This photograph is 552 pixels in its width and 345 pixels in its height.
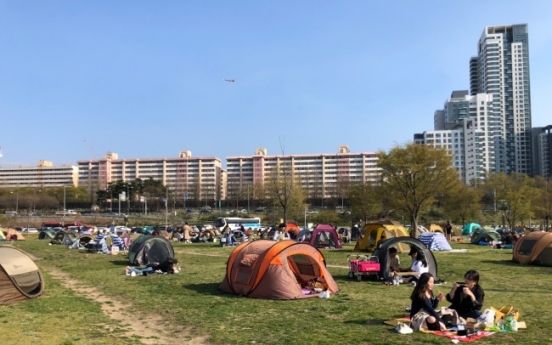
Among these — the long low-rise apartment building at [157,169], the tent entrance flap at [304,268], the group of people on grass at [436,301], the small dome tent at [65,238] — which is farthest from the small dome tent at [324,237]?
the long low-rise apartment building at [157,169]

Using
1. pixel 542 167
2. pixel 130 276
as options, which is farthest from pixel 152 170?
pixel 130 276

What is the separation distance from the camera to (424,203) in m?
40.6

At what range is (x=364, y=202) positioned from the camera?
53.2 m

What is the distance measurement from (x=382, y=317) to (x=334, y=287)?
3352 mm

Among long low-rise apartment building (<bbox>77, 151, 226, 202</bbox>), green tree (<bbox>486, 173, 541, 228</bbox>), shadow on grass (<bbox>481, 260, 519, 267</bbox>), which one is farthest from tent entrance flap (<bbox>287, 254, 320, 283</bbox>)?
long low-rise apartment building (<bbox>77, 151, 226, 202</bbox>)

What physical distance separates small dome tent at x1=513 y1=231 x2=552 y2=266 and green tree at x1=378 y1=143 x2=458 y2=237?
603 inches

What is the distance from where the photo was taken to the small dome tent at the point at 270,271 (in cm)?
1253

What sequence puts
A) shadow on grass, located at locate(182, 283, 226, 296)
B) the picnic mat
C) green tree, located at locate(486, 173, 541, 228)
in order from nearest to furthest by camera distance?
the picnic mat → shadow on grass, located at locate(182, 283, 226, 296) → green tree, located at locate(486, 173, 541, 228)

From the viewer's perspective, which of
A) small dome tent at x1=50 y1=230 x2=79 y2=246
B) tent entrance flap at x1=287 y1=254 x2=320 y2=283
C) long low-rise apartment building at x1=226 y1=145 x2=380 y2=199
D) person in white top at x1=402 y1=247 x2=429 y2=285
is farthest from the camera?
long low-rise apartment building at x1=226 y1=145 x2=380 y2=199

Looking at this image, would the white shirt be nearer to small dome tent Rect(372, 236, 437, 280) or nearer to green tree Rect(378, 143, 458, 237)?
small dome tent Rect(372, 236, 437, 280)

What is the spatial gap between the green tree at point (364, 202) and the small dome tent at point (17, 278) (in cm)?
4119

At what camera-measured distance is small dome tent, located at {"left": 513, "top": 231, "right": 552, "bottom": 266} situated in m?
20.9

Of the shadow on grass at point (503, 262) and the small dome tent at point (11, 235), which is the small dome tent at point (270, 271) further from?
the small dome tent at point (11, 235)

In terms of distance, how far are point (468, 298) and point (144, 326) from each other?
22.0ft
